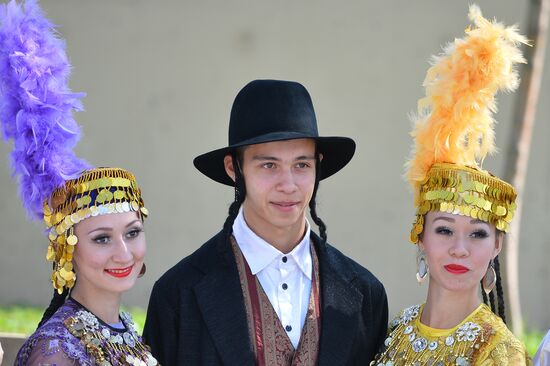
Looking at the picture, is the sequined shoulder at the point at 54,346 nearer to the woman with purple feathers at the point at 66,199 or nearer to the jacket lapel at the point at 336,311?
the woman with purple feathers at the point at 66,199

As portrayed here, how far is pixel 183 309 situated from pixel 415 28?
5.18m

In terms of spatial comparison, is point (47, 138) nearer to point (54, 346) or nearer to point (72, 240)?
point (72, 240)

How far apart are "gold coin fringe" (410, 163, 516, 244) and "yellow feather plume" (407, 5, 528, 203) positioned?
7cm

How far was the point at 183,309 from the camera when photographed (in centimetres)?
432

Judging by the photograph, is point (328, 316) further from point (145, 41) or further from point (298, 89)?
point (145, 41)

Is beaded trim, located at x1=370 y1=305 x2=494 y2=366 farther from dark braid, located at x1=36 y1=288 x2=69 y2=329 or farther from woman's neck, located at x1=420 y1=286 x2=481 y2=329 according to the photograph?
dark braid, located at x1=36 y1=288 x2=69 y2=329

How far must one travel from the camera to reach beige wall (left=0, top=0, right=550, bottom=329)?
28.9 feet

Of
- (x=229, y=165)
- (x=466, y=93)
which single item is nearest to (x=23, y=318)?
(x=229, y=165)

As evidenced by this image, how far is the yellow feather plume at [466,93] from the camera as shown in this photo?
13.7 feet

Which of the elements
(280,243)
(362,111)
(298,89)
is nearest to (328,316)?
(280,243)

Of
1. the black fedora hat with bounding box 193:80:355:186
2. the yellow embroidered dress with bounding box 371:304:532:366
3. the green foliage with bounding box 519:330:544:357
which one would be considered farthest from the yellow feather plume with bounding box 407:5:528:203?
the green foliage with bounding box 519:330:544:357

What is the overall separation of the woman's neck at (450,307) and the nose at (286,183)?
0.76 metres

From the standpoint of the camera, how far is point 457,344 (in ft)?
13.2

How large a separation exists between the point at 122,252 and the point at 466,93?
1.58 metres
